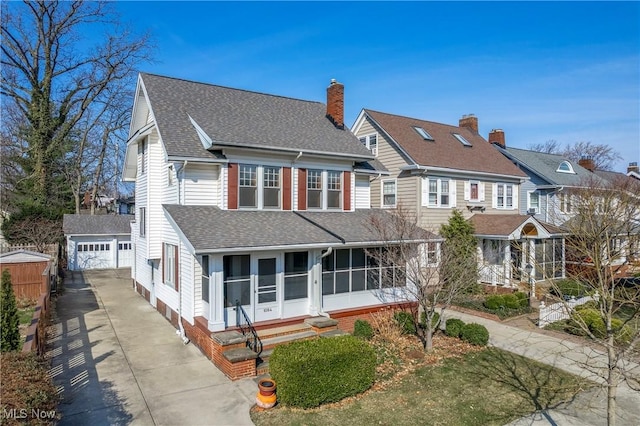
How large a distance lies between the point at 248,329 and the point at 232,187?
4722mm

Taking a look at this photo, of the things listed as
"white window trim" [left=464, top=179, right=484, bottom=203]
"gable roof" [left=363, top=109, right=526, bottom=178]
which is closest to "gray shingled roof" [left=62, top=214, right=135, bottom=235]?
"gable roof" [left=363, top=109, right=526, bottom=178]

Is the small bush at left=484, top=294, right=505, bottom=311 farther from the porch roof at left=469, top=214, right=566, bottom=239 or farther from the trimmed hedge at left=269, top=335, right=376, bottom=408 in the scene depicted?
the trimmed hedge at left=269, top=335, right=376, bottom=408

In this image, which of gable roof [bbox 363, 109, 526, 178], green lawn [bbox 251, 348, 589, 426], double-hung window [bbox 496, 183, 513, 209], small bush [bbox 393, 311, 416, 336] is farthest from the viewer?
double-hung window [bbox 496, 183, 513, 209]

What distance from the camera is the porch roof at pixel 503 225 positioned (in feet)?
66.0

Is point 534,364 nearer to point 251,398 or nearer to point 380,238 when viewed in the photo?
point 380,238

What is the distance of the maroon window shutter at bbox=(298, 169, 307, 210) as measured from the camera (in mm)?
15180

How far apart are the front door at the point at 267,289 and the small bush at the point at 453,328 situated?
5.60 meters

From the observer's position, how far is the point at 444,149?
23.7 meters

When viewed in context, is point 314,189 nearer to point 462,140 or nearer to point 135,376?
point 135,376

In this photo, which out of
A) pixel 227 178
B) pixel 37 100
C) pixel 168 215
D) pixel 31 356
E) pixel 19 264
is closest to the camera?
pixel 31 356

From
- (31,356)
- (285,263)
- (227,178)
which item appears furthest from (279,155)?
(31,356)

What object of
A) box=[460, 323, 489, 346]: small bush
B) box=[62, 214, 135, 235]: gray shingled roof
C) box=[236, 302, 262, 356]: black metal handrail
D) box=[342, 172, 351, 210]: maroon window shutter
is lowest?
box=[460, 323, 489, 346]: small bush

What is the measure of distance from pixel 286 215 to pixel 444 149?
1321 cm

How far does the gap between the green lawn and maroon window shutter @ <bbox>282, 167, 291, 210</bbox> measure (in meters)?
7.14
